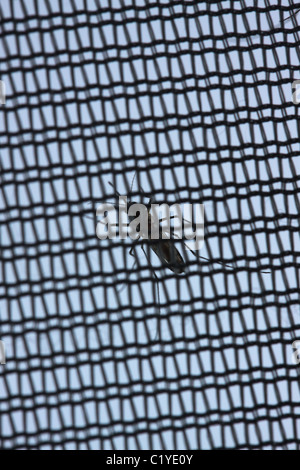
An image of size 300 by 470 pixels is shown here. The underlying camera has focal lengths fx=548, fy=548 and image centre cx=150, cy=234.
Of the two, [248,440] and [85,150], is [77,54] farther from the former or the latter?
[248,440]

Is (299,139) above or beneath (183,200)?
above

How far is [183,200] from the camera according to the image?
58.9 inches

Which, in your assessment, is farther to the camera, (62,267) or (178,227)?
(178,227)

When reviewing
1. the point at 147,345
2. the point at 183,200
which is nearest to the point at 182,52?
the point at 183,200

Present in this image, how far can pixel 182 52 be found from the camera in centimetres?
147

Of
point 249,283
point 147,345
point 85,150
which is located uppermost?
point 85,150

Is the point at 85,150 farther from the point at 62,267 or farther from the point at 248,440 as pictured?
the point at 248,440

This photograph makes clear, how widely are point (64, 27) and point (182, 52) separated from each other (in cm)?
32

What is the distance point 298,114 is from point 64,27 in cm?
67

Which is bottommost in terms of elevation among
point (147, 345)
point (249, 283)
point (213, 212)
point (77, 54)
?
point (147, 345)

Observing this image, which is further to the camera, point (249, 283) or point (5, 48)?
point (249, 283)
